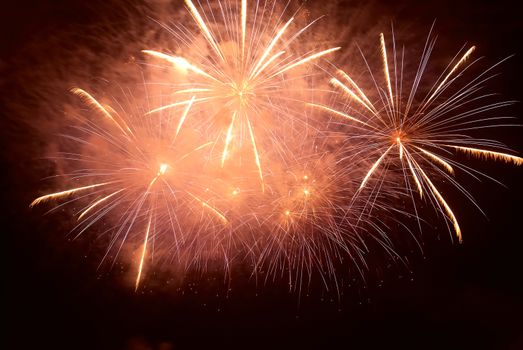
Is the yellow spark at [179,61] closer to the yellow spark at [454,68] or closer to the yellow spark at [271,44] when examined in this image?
the yellow spark at [271,44]

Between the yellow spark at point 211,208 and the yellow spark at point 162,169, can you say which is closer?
the yellow spark at point 162,169

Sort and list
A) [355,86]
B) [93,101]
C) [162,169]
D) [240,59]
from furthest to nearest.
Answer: [93,101] → [162,169] → [355,86] → [240,59]

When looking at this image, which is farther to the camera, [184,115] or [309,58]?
[184,115]

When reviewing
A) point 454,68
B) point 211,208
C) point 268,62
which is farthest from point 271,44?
point 211,208

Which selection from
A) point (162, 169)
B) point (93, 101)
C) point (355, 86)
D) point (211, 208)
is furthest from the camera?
point (211, 208)

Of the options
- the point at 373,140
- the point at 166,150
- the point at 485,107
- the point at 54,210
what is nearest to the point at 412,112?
the point at 373,140

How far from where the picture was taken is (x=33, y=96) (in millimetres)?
8469

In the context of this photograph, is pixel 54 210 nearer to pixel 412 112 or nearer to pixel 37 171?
pixel 37 171

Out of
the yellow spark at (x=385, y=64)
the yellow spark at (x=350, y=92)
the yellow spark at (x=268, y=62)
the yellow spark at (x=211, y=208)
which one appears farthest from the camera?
the yellow spark at (x=211, y=208)

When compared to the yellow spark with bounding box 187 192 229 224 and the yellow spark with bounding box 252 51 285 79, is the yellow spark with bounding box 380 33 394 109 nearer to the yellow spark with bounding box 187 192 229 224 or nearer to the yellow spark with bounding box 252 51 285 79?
the yellow spark with bounding box 252 51 285 79

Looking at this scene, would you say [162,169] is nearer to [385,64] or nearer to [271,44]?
[271,44]

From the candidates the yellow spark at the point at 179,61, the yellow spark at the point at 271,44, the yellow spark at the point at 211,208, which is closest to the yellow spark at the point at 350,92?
the yellow spark at the point at 271,44

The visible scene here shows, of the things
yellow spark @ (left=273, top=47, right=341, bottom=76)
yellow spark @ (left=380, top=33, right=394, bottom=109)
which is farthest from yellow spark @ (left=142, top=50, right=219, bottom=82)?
yellow spark @ (left=380, top=33, right=394, bottom=109)

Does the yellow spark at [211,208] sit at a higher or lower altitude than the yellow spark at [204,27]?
lower
